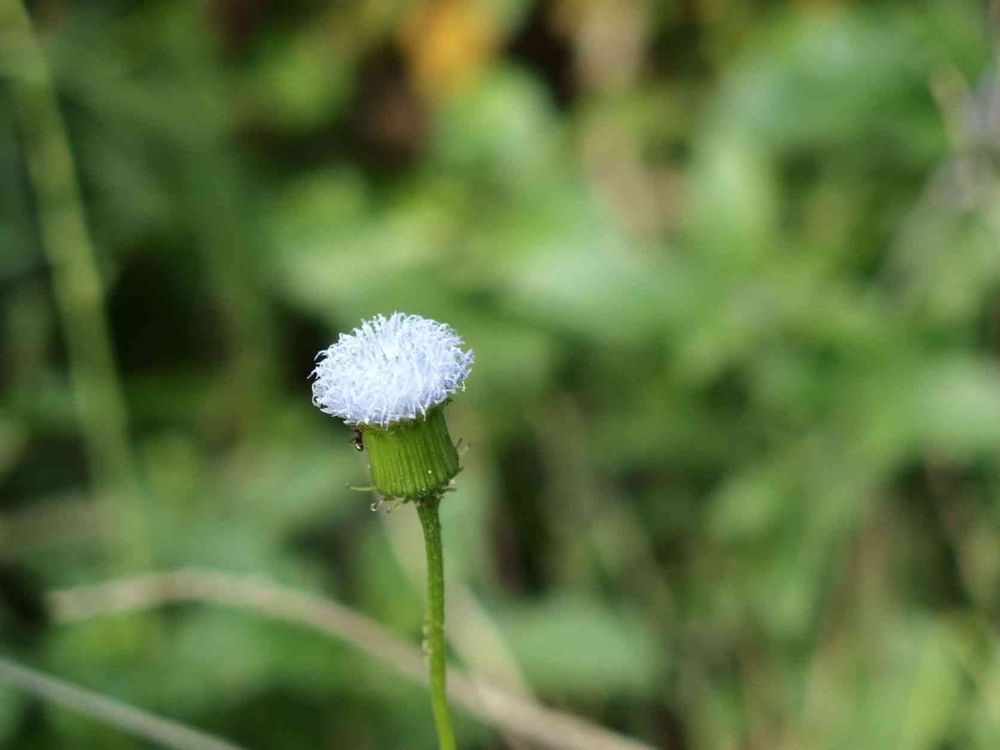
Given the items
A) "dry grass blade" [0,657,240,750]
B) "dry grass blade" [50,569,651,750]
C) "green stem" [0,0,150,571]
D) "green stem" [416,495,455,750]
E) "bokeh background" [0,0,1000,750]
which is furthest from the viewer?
"green stem" [0,0,150,571]

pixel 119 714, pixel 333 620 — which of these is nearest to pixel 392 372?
pixel 119 714

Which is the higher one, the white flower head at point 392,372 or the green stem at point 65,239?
the green stem at point 65,239

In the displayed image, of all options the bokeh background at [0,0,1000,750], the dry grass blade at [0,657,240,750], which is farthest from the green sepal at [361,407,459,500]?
the bokeh background at [0,0,1000,750]

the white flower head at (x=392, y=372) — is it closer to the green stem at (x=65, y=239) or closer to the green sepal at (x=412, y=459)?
the green sepal at (x=412, y=459)

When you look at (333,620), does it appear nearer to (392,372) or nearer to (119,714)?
(119,714)

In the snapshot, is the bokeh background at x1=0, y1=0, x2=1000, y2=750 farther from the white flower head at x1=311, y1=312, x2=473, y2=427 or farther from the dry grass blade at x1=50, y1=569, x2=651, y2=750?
the white flower head at x1=311, y1=312, x2=473, y2=427

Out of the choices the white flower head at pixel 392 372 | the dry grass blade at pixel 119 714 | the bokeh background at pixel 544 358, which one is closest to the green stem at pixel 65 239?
the bokeh background at pixel 544 358
